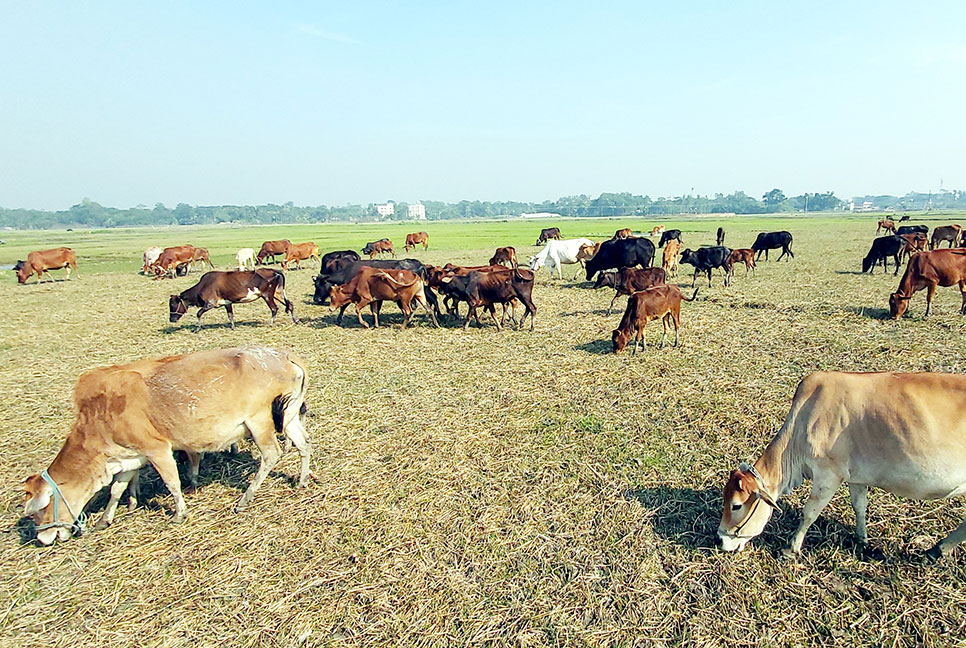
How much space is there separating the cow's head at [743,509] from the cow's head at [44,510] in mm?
6354

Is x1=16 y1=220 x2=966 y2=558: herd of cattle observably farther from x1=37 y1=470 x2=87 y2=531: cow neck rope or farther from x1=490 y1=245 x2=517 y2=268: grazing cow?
x1=490 y1=245 x2=517 y2=268: grazing cow

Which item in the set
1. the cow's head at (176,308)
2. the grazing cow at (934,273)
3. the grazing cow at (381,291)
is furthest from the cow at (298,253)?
the grazing cow at (934,273)

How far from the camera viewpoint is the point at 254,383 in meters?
5.37

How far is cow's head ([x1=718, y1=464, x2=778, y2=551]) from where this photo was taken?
438 cm

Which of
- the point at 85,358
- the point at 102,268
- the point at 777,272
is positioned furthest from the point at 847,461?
the point at 102,268

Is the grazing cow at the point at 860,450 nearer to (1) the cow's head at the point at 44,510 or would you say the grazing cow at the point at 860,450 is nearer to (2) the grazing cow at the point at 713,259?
(1) the cow's head at the point at 44,510

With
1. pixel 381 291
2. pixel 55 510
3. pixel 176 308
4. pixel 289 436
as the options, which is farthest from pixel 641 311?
pixel 176 308

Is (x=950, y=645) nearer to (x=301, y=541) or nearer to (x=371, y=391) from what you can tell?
(x=301, y=541)

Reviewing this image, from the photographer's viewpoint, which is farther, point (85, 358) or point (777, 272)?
point (777, 272)

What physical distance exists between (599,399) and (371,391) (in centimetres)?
405

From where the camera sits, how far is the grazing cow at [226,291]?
14195mm

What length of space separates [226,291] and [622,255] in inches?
584

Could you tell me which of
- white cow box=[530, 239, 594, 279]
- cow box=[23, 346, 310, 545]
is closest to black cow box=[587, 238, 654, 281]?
white cow box=[530, 239, 594, 279]

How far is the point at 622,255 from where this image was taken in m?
20.7
